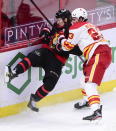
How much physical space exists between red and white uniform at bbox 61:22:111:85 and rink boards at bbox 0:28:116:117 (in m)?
0.52

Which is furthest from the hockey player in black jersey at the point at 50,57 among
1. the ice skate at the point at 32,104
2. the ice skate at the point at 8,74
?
the ice skate at the point at 8,74

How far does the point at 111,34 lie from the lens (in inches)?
305

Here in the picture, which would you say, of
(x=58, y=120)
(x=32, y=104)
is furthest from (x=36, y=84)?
(x=58, y=120)

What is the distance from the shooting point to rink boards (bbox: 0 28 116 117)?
687 centimetres

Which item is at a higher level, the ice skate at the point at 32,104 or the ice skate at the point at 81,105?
the ice skate at the point at 81,105

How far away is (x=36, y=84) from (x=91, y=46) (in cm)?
76

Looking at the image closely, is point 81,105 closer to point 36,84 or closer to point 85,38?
point 36,84

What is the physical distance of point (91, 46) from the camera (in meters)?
6.73

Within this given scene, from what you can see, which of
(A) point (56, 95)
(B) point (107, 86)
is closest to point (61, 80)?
(A) point (56, 95)

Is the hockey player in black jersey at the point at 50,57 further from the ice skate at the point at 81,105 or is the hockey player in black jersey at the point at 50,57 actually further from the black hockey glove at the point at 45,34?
the ice skate at the point at 81,105

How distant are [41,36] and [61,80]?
570 mm

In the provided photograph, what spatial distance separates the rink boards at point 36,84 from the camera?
22.5ft

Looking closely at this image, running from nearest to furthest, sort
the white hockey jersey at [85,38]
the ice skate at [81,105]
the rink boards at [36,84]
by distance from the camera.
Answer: the white hockey jersey at [85,38] < the rink boards at [36,84] < the ice skate at [81,105]

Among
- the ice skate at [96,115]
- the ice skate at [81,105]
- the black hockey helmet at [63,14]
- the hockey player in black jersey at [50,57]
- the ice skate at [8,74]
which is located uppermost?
the black hockey helmet at [63,14]
